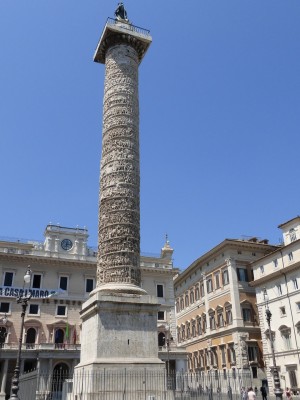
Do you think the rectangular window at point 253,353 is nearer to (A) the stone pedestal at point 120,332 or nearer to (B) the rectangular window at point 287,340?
(B) the rectangular window at point 287,340

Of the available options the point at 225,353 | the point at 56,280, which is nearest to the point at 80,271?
the point at 56,280

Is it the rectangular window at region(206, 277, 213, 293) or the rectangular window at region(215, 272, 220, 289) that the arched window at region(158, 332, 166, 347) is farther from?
the rectangular window at region(215, 272, 220, 289)

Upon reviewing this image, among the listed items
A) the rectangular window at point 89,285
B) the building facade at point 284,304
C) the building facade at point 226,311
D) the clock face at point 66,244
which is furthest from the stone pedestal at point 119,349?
the clock face at point 66,244

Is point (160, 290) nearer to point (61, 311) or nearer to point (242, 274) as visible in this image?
point (242, 274)

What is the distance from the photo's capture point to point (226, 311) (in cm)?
3161

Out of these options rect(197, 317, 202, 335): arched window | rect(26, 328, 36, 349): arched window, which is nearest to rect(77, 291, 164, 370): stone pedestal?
rect(26, 328, 36, 349): arched window

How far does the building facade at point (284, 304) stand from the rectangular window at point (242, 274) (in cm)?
165

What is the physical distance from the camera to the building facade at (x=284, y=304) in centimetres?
2525

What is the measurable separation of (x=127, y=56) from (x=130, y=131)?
3.48 m

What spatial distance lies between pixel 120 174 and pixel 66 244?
20.9 m

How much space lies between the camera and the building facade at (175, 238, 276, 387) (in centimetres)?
2955

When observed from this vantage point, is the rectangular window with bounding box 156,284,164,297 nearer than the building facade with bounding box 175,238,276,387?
No

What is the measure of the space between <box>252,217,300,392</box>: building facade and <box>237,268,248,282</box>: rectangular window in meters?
1.65

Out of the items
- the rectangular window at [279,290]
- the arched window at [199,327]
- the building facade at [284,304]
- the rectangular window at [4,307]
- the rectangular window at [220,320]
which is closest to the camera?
the building facade at [284,304]
